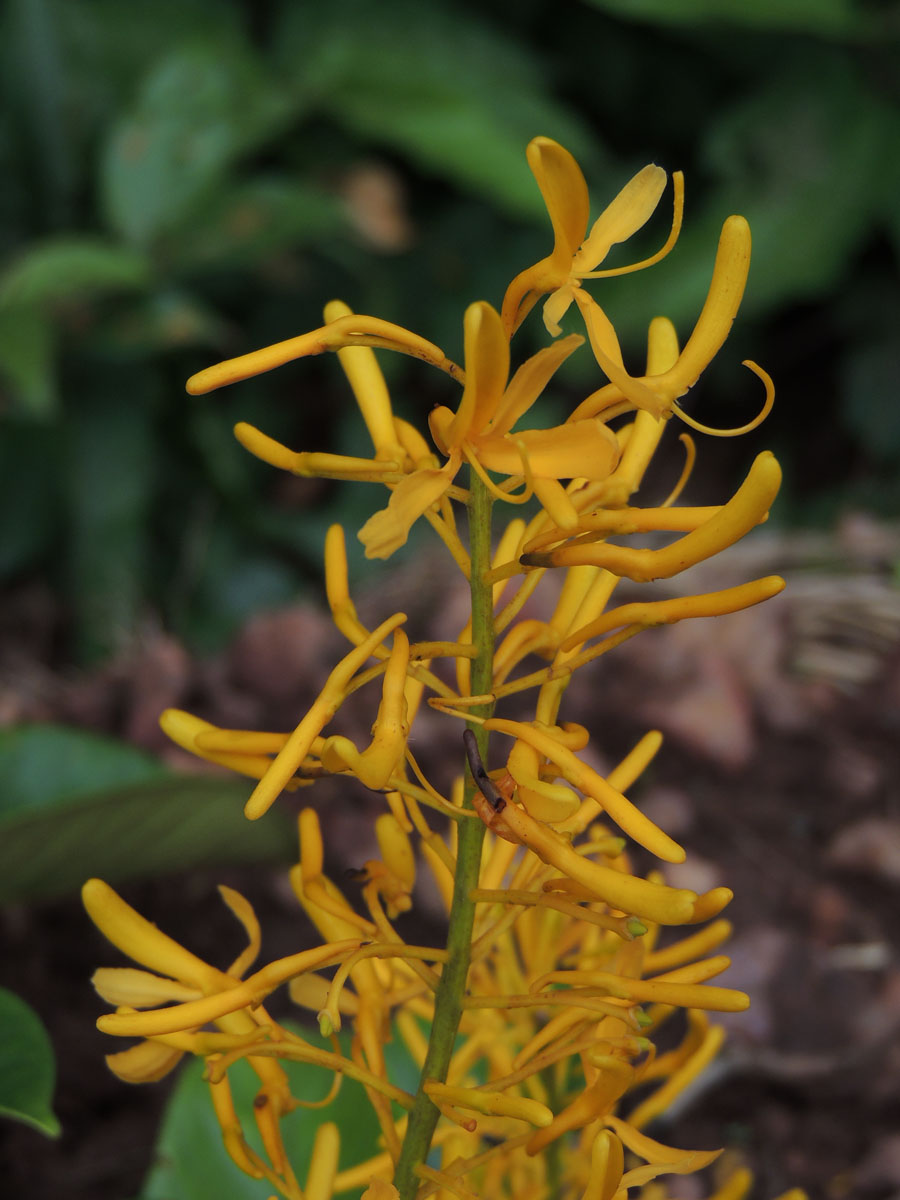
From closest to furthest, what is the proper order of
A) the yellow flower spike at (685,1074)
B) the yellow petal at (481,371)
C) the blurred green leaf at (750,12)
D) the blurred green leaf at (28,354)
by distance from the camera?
the yellow petal at (481,371), the yellow flower spike at (685,1074), the blurred green leaf at (28,354), the blurred green leaf at (750,12)

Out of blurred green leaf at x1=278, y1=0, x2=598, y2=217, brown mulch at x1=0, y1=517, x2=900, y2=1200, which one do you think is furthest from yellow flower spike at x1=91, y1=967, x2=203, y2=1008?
blurred green leaf at x1=278, y1=0, x2=598, y2=217

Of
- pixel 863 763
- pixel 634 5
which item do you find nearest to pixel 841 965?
pixel 863 763

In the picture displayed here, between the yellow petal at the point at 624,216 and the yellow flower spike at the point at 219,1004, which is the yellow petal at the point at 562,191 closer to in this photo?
the yellow petal at the point at 624,216

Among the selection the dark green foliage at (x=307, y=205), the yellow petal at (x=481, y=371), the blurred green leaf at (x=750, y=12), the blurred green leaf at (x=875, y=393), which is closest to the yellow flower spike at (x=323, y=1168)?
the yellow petal at (x=481, y=371)

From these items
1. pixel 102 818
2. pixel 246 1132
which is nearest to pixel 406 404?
pixel 102 818

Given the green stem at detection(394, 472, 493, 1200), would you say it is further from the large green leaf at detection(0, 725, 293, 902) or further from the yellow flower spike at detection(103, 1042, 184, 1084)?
the large green leaf at detection(0, 725, 293, 902)

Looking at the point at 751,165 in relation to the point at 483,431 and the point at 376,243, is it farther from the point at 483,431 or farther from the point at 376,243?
the point at 483,431
